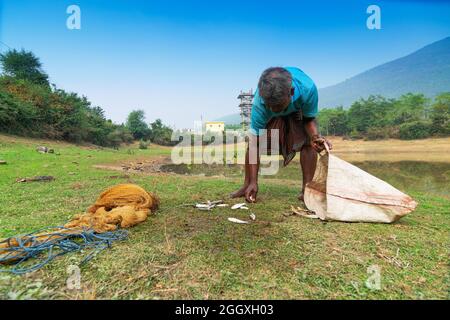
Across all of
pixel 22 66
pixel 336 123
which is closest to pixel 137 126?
pixel 22 66

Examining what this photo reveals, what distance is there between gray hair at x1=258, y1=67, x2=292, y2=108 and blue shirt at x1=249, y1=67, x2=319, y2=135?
11.5 inches

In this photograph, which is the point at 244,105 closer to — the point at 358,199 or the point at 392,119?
the point at 392,119

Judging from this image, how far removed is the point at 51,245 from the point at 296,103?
257 cm

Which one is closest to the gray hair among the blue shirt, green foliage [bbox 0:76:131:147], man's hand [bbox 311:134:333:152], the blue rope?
the blue shirt

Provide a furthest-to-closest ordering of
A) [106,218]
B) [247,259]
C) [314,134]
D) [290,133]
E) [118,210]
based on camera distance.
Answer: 1. [290,133]
2. [314,134]
3. [118,210]
4. [106,218]
5. [247,259]

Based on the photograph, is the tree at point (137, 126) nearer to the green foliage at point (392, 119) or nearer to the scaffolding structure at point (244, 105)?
the scaffolding structure at point (244, 105)

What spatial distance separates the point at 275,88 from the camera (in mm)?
2301

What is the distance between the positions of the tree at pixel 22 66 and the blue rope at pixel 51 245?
23438 mm

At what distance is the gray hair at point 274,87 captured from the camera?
2307mm

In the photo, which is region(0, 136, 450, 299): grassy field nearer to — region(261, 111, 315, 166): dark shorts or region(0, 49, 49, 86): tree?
region(261, 111, 315, 166): dark shorts

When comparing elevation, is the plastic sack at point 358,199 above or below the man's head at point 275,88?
below

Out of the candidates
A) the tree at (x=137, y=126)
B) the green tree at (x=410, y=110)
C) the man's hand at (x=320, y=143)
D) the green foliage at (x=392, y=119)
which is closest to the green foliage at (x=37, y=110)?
the tree at (x=137, y=126)

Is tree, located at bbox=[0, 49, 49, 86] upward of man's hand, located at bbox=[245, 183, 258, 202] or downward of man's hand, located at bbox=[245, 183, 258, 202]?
upward

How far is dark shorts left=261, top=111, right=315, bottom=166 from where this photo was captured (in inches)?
124
